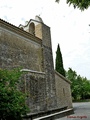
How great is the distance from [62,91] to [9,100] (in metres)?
13.1

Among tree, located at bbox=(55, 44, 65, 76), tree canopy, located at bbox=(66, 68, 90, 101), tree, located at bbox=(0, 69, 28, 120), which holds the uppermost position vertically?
tree, located at bbox=(55, 44, 65, 76)

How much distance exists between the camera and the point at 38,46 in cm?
Result: 1703

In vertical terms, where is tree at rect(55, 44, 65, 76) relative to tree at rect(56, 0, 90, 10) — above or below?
above

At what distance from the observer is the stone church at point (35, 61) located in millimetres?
13539

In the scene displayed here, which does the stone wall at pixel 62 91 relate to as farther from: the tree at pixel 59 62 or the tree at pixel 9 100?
the tree at pixel 9 100

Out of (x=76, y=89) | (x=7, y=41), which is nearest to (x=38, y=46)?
(x=7, y=41)

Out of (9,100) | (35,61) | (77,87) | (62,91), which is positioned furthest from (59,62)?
(9,100)

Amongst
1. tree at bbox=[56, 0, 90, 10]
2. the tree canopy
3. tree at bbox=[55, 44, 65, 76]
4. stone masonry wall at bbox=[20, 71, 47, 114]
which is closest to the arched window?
stone masonry wall at bbox=[20, 71, 47, 114]

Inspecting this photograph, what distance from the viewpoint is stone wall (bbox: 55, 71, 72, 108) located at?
18778mm

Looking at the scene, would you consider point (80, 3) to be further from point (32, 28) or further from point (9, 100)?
point (32, 28)

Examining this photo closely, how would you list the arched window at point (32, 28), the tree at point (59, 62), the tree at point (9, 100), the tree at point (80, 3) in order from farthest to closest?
the tree at point (59, 62) < the arched window at point (32, 28) < the tree at point (9, 100) < the tree at point (80, 3)

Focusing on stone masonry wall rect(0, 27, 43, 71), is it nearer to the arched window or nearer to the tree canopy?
the arched window

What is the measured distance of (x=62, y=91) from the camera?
64.9ft

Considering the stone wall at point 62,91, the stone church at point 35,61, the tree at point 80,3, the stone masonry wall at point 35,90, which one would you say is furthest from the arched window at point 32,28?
the tree at point 80,3
